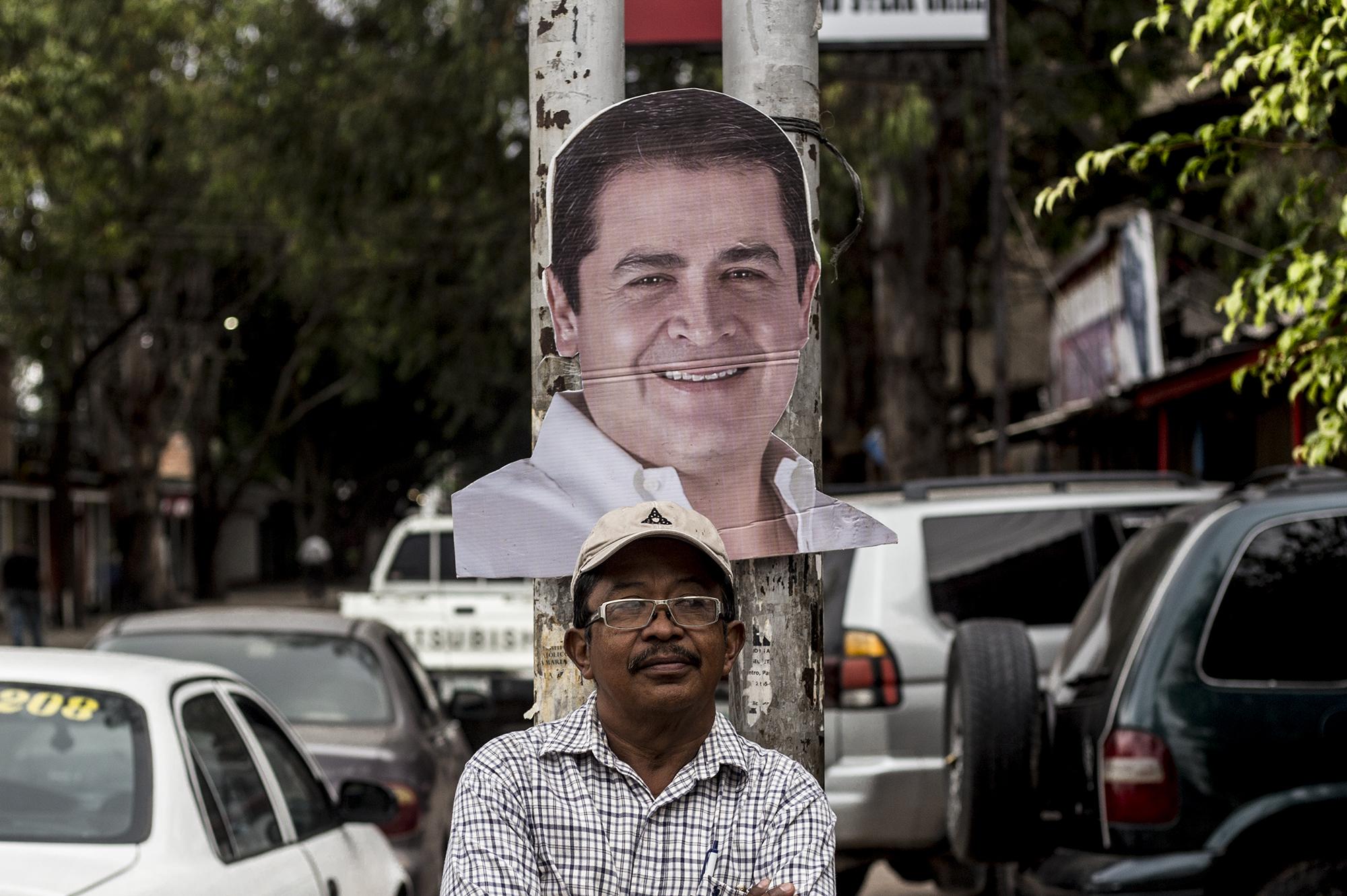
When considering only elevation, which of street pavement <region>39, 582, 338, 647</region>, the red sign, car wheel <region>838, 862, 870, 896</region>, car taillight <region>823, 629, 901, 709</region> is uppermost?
the red sign

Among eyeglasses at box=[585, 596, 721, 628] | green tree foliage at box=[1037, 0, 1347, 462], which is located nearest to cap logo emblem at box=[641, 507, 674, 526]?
eyeglasses at box=[585, 596, 721, 628]

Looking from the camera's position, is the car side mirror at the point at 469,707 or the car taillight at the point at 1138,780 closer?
the car taillight at the point at 1138,780

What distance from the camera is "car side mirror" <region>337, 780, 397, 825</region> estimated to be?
20.0 ft

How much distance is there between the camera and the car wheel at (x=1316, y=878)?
5.79 m

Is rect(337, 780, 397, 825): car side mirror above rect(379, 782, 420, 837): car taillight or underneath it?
above

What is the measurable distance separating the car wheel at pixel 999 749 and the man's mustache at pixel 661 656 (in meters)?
4.08

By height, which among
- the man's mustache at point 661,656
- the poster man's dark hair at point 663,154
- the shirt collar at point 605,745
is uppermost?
the poster man's dark hair at point 663,154

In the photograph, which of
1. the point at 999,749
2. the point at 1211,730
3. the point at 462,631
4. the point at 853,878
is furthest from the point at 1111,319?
the point at 1211,730

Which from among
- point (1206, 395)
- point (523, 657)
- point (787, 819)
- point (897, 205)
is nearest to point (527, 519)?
point (787, 819)

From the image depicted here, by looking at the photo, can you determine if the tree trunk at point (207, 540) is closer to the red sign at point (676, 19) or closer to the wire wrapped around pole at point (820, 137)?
the red sign at point (676, 19)

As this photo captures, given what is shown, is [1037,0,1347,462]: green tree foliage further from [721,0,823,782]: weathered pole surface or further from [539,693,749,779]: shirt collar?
[539,693,749,779]: shirt collar

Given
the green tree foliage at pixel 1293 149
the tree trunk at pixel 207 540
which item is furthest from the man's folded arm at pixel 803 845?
the tree trunk at pixel 207 540

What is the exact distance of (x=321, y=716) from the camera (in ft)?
27.6

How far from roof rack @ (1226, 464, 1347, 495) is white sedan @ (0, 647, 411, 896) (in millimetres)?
3451
